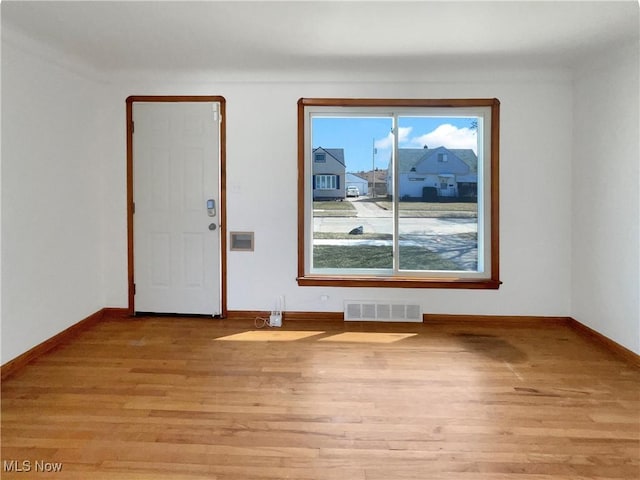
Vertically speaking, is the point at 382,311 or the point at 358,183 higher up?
the point at 358,183

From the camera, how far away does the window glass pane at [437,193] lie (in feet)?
13.4

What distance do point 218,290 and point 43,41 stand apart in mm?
2476

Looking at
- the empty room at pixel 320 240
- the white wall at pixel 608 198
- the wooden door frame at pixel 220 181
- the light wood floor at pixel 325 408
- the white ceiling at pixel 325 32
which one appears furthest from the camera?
the wooden door frame at pixel 220 181

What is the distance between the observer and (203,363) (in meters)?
3.00

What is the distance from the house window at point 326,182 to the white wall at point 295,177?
0.27 meters

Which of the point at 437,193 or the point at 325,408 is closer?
the point at 325,408

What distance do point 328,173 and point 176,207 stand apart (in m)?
1.55

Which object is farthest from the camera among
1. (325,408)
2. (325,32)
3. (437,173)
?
(437,173)

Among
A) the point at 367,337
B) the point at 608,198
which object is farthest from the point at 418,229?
the point at 608,198

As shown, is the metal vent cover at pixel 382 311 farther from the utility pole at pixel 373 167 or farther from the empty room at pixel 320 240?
the utility pole at pixel 373 167

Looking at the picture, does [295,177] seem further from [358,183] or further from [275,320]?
[275,320]

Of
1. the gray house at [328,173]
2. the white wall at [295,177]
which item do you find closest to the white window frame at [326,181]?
the gray house at [328,173]

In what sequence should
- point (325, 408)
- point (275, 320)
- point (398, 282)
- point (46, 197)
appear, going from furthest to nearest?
1. point (398, 282)
2. point (275, 320)
3. point (46, 197)
4. point (325, 408)

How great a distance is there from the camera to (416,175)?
4.12 meters
